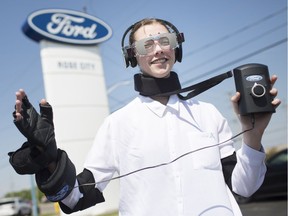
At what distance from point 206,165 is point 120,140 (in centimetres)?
37

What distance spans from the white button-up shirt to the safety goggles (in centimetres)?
21

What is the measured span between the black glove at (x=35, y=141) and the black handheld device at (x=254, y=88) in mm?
697

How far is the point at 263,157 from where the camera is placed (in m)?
1.40

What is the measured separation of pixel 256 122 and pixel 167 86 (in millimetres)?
444

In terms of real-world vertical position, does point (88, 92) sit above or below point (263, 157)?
below

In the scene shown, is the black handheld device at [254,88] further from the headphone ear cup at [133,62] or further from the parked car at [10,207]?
the parked car at [10,207]

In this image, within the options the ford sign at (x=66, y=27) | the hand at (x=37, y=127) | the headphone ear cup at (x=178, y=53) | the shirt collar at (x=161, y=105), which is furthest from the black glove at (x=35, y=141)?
the ford sign at (x=66, y=27)

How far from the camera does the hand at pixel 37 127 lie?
127 centimetres

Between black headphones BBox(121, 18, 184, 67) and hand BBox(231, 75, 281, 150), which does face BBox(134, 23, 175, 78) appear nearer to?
black headphones BBox(121, 18, 184, 67)

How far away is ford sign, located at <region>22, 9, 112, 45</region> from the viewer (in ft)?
45.0

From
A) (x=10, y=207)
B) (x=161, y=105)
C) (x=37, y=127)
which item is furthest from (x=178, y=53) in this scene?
(x=10, y=207)

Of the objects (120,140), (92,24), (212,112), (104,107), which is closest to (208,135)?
(212,112)

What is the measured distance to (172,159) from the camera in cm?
145

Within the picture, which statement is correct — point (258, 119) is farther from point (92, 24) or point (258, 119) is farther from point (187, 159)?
point (92, 24)
